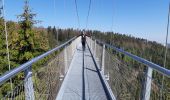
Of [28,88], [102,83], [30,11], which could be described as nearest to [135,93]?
[28,88]

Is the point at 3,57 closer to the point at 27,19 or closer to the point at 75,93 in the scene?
the point at 27,19

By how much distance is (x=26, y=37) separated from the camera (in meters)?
23.5

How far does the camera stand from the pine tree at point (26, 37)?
23.4 metres

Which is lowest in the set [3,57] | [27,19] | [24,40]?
[3,57]

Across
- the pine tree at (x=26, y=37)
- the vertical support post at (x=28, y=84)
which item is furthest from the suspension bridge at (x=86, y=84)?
the pine tree at (x=26, y=37)

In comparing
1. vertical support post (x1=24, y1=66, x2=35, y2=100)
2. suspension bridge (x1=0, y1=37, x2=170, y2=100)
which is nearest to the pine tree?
suspension bridge (x1=0, y1=37, x2=170, y2=100)

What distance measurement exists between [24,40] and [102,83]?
18.7 meters

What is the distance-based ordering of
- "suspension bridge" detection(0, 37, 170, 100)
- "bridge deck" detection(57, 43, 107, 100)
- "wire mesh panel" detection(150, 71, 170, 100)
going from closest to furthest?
1. "wire mesh panel" detection(150, 71, 170, 100)
2. "suspension bridge" detection(0, 37, 170, 100)
3. "bridge deck" detection(57, 43, 107, 100)

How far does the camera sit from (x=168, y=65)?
457cm

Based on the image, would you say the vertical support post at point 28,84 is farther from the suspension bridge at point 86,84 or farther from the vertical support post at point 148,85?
the vertical support post at point 148,85

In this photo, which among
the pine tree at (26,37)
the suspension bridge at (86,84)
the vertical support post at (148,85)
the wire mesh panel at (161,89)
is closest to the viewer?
the wire mesh panel at (161,89)

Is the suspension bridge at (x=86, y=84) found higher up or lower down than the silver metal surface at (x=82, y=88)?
higher up

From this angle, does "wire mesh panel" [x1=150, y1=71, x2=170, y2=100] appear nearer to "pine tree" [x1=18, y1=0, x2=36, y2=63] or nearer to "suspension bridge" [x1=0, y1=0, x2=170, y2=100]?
"suspension bridge" [x1=0, y1=0, x2=170, y2=100]

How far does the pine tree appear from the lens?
2342 cm
